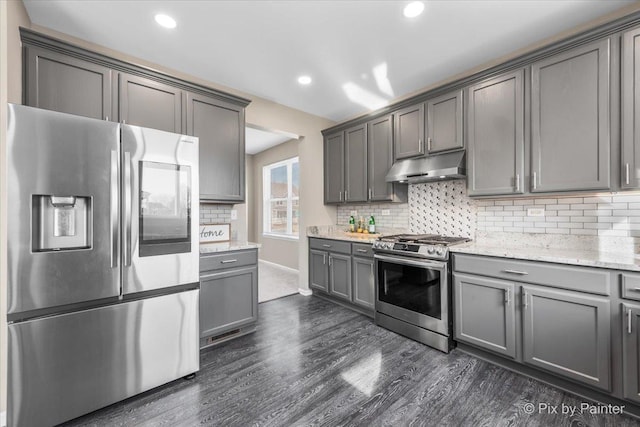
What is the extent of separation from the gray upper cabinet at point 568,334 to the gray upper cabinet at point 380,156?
6.16 feet

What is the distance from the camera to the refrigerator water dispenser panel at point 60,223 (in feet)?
4.93

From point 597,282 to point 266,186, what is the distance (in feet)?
19.3

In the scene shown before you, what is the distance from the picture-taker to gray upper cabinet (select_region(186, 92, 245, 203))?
9.02 feet

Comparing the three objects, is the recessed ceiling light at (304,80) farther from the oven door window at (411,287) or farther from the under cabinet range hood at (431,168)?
the oven door window at (411,287)

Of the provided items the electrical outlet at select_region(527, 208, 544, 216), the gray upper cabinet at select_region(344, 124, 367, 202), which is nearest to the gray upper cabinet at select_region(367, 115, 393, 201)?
the gray upper cabinet at select_region(344, 124, 367, 202)

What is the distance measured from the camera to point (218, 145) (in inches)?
113

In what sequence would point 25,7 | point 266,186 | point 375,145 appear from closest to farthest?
1. point 25,7
2. point 375,145
3. point 266,186

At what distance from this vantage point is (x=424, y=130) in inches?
119

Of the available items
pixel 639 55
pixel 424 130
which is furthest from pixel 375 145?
pixel 639 55

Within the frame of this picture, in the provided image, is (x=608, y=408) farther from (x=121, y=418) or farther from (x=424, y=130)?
(x=121, y=418)

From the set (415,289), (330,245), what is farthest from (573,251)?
(330,245)

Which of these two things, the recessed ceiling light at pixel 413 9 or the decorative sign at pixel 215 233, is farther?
the decorative sign at pixel 215 233

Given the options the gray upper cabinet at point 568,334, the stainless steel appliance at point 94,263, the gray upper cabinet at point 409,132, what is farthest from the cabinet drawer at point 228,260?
the gray upper cabinet at point 568,334

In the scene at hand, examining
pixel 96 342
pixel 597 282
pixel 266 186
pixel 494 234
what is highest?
pixel 266 186
